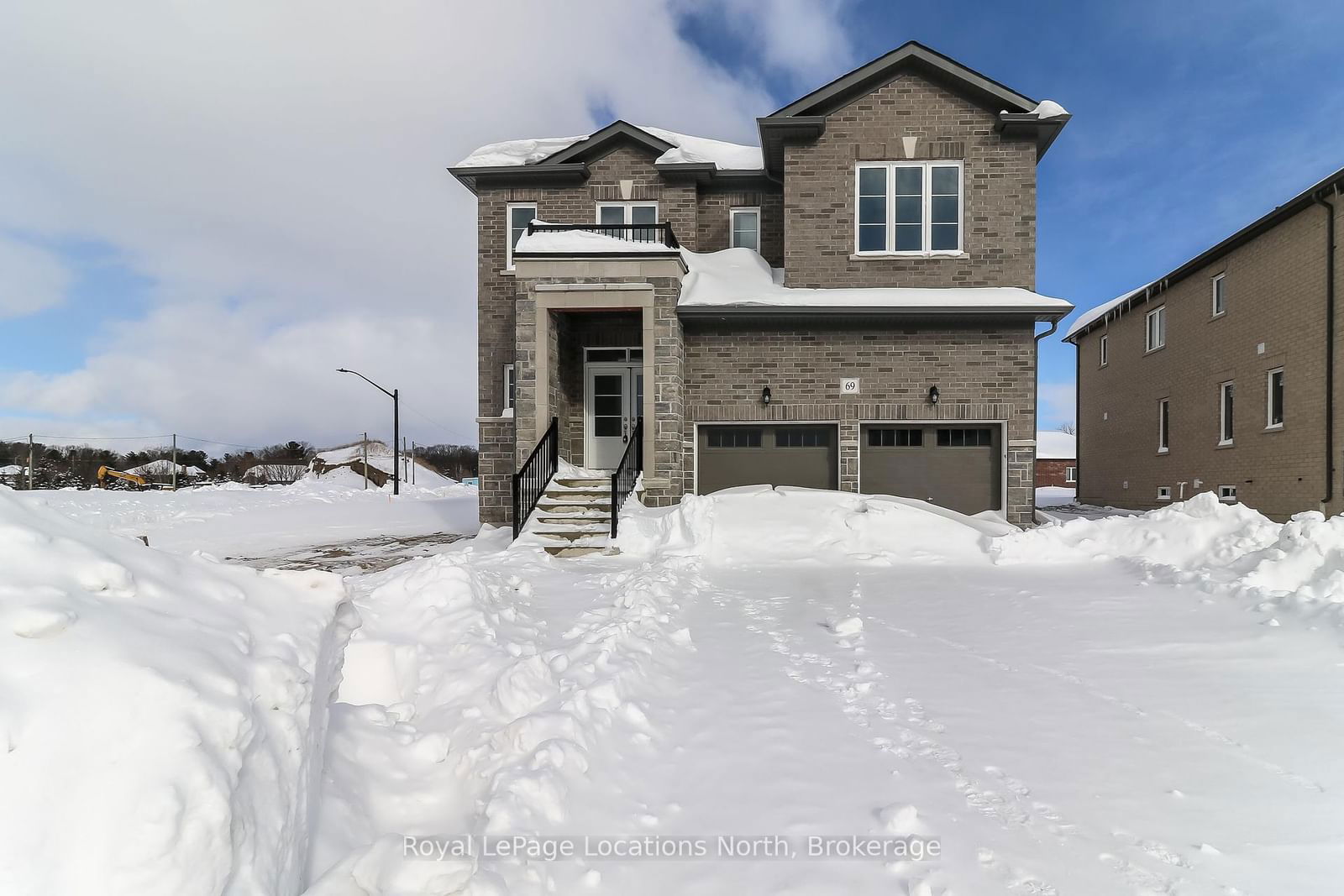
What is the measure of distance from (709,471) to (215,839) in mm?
11327

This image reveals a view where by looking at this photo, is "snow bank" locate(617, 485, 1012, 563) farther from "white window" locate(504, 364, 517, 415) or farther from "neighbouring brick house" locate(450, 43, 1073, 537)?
"white window" locate(504, 364, 517, 415)

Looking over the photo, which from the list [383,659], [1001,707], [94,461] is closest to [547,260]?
[383,659]

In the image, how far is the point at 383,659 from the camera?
4.14 m

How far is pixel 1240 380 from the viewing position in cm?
1509

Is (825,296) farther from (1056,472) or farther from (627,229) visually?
(1056,472)

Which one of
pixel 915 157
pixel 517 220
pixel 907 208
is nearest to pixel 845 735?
pixel 907 208

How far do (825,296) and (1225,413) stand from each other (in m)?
11.4

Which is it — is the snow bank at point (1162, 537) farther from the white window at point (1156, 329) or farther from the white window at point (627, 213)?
the white window at point (1156, 329)

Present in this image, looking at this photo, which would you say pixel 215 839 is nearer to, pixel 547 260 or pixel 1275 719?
pixel 1275 719

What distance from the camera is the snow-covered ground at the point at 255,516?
43.7ft

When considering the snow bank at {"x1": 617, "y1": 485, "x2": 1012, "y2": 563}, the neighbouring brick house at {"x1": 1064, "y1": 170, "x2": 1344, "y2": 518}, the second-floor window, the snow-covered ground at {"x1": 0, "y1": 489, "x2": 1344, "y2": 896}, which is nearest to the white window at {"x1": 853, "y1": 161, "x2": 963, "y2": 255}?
the second-floor window

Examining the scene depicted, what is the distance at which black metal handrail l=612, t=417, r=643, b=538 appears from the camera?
9.87 metres

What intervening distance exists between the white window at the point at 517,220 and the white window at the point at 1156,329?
18.2 meters

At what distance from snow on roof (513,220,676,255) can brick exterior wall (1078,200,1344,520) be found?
44.0 ft
